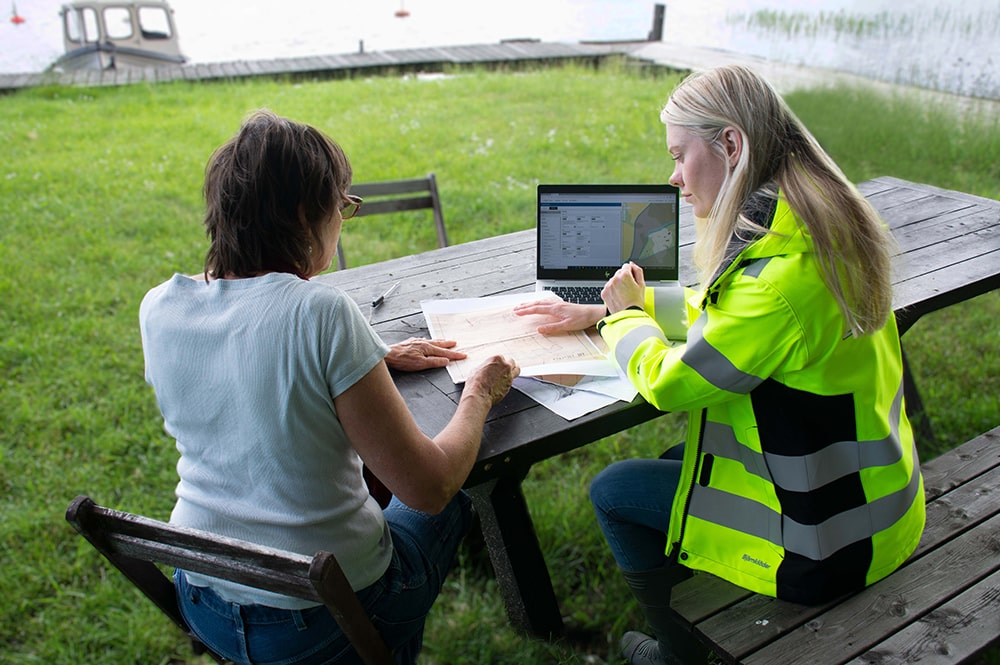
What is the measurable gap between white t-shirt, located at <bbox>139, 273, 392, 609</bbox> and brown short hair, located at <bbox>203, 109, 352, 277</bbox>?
61mm

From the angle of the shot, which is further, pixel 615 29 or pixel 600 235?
pixel 615 29

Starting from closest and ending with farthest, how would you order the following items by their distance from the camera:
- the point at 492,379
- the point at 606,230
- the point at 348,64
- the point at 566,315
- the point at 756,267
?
the point at 756,267
the point at 492,379
the point at 566,315
the point at 606,230
the point at 348,64

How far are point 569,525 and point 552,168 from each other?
14.4 feet

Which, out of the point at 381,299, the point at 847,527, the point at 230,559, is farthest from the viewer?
the point at 381,299

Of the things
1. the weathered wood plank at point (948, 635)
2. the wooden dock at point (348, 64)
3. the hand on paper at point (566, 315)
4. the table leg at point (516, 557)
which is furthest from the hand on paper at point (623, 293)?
the wooden dock at point (348, 64)

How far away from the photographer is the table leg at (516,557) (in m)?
2.22

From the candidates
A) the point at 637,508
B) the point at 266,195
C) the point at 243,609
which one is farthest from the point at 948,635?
the point at 266,195

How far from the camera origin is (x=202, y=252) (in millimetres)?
5477

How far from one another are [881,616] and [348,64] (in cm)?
1181

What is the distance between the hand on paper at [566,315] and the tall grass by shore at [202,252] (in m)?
1.02

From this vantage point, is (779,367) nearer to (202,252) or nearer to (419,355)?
(419,355)

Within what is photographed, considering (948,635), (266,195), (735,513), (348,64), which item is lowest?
(948,635)

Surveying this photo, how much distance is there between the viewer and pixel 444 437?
1699 mm

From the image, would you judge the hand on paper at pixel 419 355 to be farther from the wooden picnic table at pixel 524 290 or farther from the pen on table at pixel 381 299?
the pen on table at pixel 381 299
